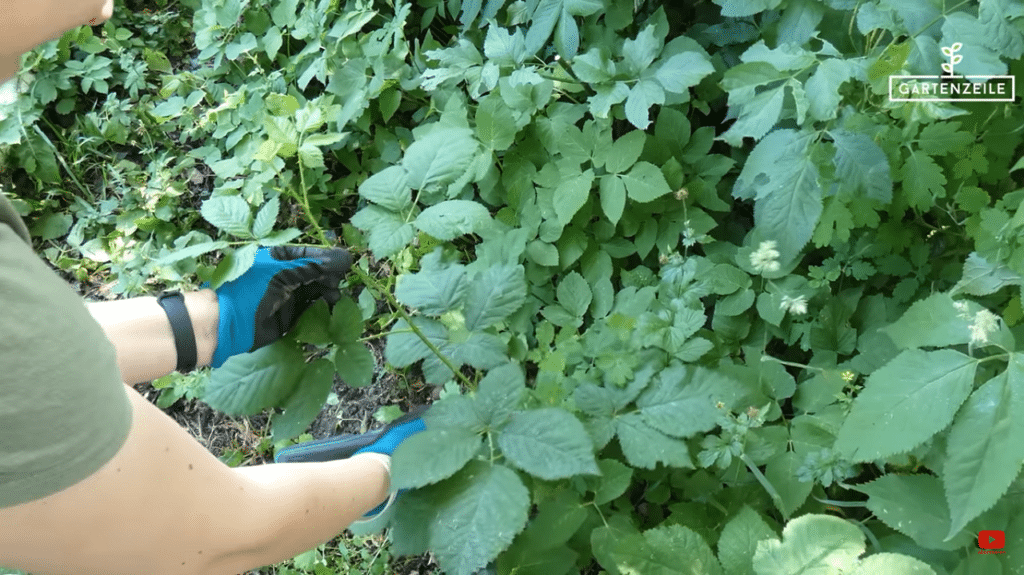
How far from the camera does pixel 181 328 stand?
5.33 feet

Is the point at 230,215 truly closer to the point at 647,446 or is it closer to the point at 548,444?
the point at 548,444

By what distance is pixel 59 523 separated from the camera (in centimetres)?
90

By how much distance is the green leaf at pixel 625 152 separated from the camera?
68.7 inches

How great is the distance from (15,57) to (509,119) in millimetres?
1219

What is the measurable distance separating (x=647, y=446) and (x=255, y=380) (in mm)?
843

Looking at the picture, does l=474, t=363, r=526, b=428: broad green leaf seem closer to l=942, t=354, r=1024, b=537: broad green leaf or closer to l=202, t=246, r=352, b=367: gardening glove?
l=202, t=246, r=352, b=367: gardening glove

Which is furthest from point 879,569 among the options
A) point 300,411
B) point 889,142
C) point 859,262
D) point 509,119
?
point 509,119

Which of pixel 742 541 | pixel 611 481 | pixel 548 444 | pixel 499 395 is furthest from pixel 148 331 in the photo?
pixel 742 541

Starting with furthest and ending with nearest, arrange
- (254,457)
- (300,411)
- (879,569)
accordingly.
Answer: (254,457) → (300,411) → (879,569)

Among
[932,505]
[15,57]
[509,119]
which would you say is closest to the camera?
[15,57]

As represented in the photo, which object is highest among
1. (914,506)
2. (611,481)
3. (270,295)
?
(270,295)

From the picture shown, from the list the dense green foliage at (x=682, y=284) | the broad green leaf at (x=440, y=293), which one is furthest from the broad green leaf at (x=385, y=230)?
the broad green leaf at (x=440, y=293)

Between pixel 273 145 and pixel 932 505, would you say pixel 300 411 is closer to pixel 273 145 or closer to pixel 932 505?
pixel 273 145

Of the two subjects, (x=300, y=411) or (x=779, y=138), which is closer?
(x=300, y=411)
